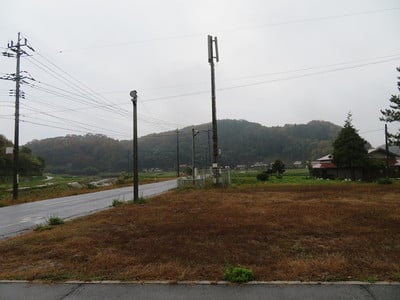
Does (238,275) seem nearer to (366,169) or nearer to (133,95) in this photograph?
(133,95)

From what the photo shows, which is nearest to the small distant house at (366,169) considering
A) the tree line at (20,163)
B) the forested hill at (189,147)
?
the forested hill at (189,147)

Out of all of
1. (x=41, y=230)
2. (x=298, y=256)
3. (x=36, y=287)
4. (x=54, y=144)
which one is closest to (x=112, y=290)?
(x=36, y=287)

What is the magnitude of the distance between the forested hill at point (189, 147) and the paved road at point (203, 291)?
92127 millimetres

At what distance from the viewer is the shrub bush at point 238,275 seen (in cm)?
563

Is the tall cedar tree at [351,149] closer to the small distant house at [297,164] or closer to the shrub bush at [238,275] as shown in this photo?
the shrub bush at [238,275]

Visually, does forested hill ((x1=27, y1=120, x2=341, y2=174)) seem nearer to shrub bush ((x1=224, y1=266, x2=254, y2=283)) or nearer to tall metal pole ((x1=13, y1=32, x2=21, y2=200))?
tall metal pole ((x1=13, y1=32, x2=21, y2=200))

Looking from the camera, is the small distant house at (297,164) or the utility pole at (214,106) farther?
the small distant house at (297,164)

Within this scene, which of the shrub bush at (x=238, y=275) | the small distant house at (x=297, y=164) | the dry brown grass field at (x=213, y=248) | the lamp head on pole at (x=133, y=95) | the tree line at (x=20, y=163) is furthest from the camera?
the small distant house at (x=297, y=164)

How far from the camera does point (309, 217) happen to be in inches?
496

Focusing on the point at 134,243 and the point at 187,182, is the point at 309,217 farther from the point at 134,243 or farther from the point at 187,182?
the point at 187,182

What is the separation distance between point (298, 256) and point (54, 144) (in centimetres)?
10630

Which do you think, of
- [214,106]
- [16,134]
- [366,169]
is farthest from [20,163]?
[366,169]

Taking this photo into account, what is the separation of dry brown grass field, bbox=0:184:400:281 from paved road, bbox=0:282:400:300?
38 centimetres

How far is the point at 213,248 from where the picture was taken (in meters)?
8.02
